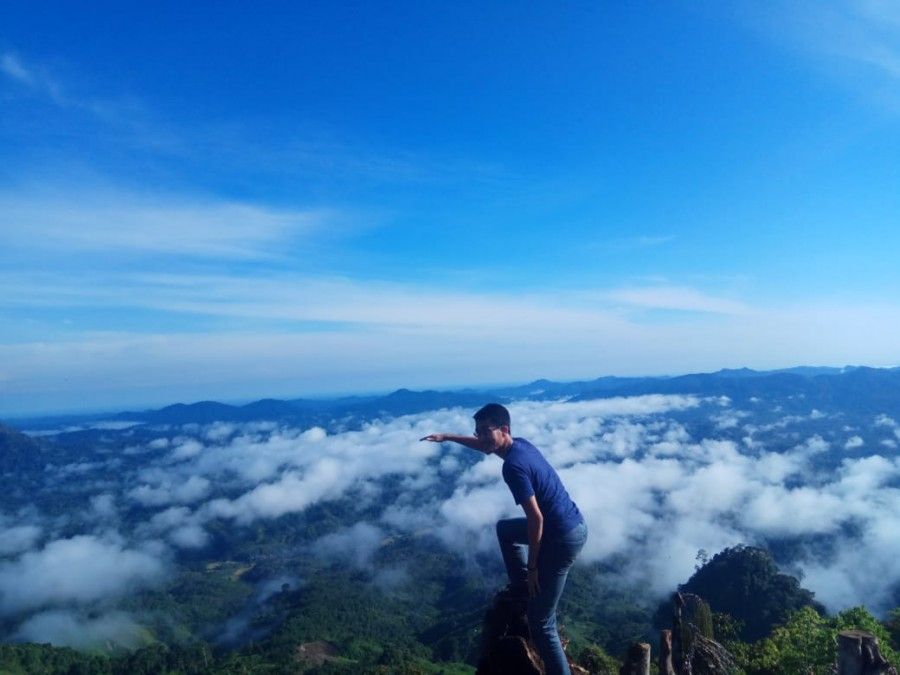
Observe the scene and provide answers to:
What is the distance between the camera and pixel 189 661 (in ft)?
361

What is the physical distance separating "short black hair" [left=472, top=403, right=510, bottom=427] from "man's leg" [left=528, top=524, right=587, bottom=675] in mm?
1462

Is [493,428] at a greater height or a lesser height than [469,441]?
greater

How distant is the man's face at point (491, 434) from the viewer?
6664mm

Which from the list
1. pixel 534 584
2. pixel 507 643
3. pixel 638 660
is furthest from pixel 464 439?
pixel 638 660

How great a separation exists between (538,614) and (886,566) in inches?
6912

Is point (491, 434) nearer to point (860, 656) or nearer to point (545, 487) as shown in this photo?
point (545, 487)

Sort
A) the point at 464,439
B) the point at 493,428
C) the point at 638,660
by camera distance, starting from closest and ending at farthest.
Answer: the point at 493,428, the point at 464,439, the point at 638,660

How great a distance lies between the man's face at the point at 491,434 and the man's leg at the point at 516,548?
1438 mm

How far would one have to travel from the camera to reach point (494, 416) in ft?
22.1

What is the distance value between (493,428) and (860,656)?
472cm

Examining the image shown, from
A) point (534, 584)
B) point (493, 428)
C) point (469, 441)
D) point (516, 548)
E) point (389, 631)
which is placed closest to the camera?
point (493, 428)

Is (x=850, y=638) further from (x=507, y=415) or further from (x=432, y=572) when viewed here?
(x=432, y=572)

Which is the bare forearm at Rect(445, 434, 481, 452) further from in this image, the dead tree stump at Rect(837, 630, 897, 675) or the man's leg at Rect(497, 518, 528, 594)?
the dead tree stump at Rect(837, 630, 897, 675)

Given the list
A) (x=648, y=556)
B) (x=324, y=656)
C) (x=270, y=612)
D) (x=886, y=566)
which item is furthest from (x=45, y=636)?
(x=886, y=566)
